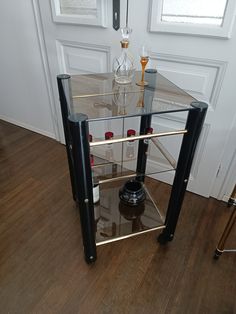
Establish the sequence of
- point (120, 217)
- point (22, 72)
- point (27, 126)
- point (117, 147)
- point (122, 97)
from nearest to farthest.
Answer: point (122, 97) → point (117, 147) → point (120, 217) → point (22, 72) → point (27, 126)

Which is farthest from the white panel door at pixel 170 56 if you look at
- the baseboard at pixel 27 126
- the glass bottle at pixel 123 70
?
the baseboard at pixel 27 126

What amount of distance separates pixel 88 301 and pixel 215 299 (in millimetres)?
569

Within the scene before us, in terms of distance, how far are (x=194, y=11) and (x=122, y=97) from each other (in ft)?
1.95

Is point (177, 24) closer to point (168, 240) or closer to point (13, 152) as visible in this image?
point (168, 240)

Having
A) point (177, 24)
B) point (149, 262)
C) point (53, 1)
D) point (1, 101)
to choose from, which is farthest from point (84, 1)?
point (149, 262)

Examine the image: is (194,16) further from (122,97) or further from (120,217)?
(120,217)

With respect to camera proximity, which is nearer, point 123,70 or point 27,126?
point 123,70

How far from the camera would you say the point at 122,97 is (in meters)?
0.90

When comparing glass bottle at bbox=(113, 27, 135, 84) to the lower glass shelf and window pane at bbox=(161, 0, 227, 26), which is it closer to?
window pane at bbox=(161, 0, 227, 26)

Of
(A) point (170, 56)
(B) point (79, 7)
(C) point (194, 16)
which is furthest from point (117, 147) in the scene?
(B) point (79, 7)

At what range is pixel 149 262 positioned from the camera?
3.68ft

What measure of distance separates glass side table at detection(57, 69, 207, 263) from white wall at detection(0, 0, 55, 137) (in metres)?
0.74

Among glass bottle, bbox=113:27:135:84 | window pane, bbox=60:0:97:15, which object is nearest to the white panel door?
window pane, bbox=60:0:97:15

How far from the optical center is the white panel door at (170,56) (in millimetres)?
1092
